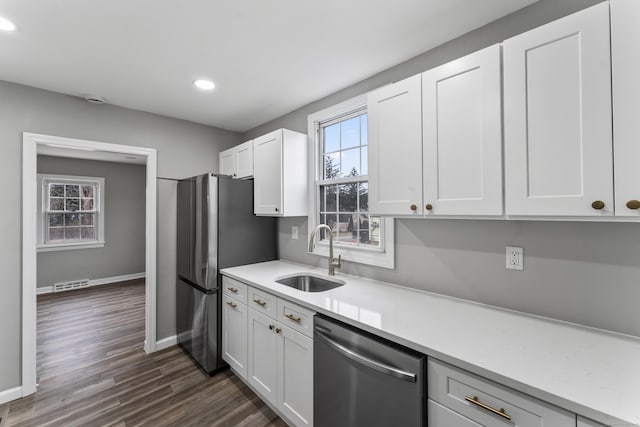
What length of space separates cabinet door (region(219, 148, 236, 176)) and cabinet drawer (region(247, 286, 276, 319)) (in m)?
1.54

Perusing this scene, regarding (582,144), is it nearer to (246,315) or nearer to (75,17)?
(246,315)

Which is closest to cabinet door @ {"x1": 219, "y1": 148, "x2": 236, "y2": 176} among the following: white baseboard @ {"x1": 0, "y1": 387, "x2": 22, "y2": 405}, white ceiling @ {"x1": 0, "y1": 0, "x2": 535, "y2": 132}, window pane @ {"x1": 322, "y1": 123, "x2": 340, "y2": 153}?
white ceiling @ {"x1": 0, "y1": 0, "x2": 535, "y2": 132}

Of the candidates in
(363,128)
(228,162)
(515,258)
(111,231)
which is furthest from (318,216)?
(111,231)

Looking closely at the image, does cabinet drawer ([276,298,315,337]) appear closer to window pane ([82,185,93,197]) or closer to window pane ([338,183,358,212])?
window pane ([338,183,358,212])

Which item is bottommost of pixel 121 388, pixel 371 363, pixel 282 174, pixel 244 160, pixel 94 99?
pixel 121 388

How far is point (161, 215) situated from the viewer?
299 centimetres

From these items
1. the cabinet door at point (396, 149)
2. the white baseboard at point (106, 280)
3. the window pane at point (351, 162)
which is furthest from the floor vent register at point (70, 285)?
the cabinet door at point (396, 149)

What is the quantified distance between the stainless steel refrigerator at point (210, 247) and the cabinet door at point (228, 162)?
20.5 inches

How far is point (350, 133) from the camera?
242 centimetres

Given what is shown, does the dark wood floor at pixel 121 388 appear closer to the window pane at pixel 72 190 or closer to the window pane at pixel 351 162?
the window pane at pixel 351 162

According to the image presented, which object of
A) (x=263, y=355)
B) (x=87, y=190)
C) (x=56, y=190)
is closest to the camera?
(x=263, y=355)

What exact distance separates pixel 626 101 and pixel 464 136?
1.75 feet

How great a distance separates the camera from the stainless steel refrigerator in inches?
99.0

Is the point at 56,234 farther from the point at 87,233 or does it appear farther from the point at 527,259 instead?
the point at 527,259
